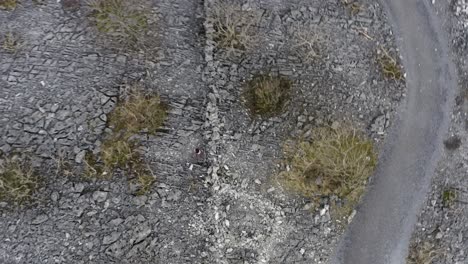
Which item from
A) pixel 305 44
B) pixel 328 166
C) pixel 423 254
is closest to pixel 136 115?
pixel 305 44

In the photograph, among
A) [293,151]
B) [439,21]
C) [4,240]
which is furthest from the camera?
[439,21]

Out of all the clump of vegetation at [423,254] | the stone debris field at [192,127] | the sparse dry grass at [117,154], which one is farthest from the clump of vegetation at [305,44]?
the clump of vegetation at [423,254]

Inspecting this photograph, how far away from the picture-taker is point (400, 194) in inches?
344

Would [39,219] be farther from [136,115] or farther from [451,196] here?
[451,196]

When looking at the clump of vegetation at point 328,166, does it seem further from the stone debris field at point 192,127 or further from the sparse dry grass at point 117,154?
the sparse dry grass at point 117,154

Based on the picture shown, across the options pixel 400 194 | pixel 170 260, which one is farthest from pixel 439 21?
pixel 170 260

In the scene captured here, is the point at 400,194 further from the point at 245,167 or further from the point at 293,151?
the point at 245,167

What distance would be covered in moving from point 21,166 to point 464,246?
8.04 metres

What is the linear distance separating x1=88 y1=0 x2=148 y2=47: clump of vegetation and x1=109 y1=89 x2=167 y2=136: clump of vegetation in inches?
38.1

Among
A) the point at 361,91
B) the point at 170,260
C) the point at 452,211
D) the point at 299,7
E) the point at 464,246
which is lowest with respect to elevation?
the point at 170,260

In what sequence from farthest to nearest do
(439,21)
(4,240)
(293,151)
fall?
(439,21)
(293,151)
(4,240)

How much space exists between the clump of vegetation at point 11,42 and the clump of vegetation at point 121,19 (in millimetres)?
1308

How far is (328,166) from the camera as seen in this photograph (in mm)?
8328

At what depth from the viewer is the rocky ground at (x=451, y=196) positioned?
869 centimetres
